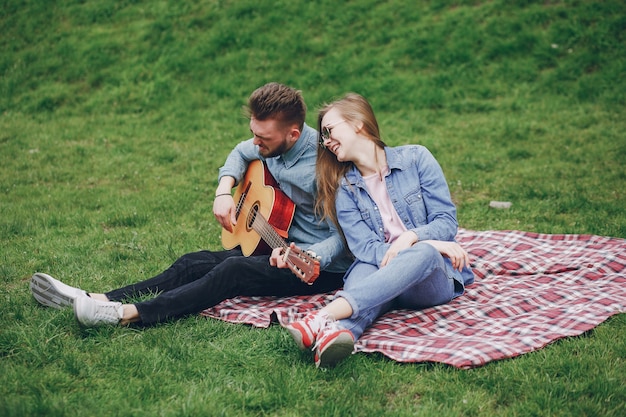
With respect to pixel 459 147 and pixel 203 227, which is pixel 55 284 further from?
pixel 459 147

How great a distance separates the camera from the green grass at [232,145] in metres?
3.67

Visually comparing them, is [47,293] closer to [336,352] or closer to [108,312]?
[108,312]

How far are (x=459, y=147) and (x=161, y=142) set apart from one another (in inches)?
183

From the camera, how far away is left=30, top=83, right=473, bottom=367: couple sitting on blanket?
434cm

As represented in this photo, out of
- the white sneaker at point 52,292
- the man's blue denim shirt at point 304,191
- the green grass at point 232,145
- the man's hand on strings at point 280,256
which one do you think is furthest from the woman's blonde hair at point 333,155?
the white sneaker at point 52,292

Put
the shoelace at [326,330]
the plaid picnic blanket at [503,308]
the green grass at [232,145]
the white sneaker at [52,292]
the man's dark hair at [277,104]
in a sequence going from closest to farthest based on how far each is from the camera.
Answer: the green grass at [232,145] → the shoelace at [326,330] → the plaid picnic blanket at [503,308] → the white sneaker at [52,292] → the man's dark hair at [277,104]

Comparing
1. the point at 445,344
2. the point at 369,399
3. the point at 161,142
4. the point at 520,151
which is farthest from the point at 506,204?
the point at 161,142

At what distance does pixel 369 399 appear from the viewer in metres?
3.60

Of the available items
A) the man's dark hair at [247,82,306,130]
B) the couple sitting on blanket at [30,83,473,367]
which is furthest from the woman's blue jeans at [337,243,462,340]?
the man's dark hair at [247,82,306,130]

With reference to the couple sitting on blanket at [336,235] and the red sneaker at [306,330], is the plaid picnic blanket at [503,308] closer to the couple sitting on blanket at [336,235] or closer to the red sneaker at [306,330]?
the couple sitting on blanket at [336,235]

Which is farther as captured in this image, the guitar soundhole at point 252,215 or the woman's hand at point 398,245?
the guitar soundhole at point 252,215

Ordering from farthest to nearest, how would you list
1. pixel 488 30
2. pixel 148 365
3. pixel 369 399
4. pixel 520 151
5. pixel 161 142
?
pixel 488 30 → pixel 161 142 → pixel 520 151 → pixel 148 365 → pixel 369 399

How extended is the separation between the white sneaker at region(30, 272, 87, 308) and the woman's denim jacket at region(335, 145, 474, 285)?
75.1 inches

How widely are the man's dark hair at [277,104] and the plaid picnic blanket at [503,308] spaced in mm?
1358
